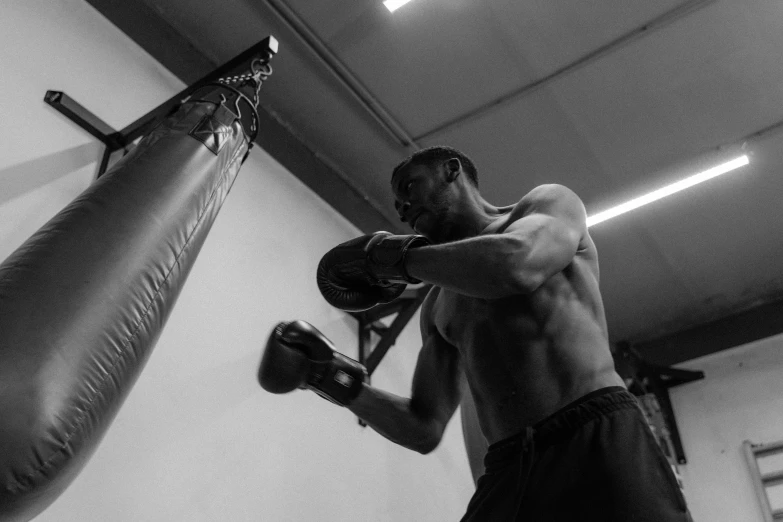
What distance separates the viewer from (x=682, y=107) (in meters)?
4.11

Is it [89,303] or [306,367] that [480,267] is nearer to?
[306,367]

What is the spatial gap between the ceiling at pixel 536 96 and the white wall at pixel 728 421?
32.9 inches

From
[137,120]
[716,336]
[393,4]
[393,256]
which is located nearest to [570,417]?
[393,256]

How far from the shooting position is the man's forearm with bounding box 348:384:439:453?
5.89 feet

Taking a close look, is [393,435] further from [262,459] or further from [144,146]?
[262,459]

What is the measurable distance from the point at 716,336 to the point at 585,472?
16.3ft

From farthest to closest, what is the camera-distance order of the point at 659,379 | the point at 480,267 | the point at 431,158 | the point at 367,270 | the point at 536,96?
the point at 659,379
the point at 536,96
the point at 431,158
the point at 367,270
the point at 480,267

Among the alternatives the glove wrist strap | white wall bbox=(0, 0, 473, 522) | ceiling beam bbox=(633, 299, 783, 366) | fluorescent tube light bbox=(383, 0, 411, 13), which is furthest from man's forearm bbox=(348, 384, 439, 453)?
ceiling beam bbox=(633, 299, 783, 366)

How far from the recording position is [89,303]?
1553 millimetres

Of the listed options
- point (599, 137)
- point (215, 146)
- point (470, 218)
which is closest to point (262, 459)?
point (215, 146)

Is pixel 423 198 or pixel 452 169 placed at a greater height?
pixel 452 169

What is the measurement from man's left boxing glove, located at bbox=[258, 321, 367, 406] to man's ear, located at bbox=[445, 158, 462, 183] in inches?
20.8

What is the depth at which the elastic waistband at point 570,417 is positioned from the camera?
135 cm

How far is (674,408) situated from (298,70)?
3812 millimetres
